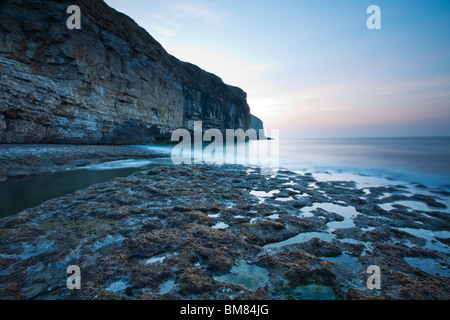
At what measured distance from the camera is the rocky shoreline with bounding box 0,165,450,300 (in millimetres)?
1848

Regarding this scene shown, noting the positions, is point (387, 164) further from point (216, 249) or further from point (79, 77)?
point (79, 77)

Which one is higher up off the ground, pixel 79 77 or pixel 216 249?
pixel 79 77

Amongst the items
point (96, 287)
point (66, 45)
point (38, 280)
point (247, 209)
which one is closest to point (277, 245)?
point (247, 209)

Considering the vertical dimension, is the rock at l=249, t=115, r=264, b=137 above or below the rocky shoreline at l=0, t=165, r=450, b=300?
above

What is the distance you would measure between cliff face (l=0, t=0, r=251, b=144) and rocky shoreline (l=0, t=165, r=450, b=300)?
910 centimetres

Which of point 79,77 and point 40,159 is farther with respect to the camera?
point 79,77

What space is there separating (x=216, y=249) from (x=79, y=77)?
51.1ft

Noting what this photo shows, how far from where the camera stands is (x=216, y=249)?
2480 mm

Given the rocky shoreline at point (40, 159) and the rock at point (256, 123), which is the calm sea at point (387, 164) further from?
the rock at point (256, 123)

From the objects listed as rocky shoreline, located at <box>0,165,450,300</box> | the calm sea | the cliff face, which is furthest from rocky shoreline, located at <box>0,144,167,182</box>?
the calm sea

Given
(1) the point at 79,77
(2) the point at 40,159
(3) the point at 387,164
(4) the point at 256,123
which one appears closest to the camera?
(2) the point at 40,159

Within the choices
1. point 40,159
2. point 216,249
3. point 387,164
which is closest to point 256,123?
point 387,164

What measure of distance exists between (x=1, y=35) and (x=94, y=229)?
45.2 ft

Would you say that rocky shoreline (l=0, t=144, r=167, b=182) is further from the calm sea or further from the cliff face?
the calm sea
